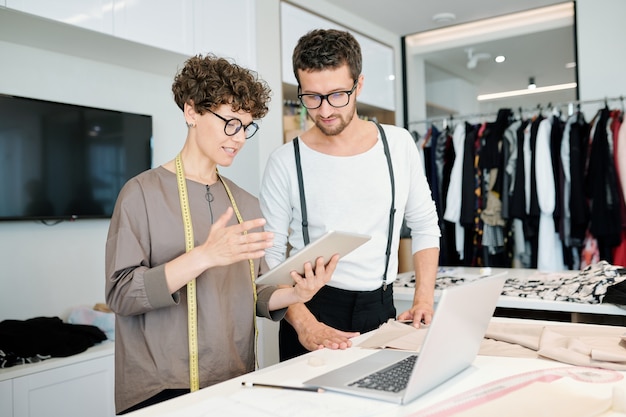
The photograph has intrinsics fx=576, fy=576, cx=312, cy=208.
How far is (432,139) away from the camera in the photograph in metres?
4.61

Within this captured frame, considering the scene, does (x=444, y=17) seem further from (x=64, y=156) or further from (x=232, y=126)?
(x=232, y=126)

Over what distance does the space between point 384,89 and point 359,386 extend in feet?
13.5

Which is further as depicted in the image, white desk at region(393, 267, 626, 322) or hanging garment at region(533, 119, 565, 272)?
hanging garment at region(533, 119, 565, 272)

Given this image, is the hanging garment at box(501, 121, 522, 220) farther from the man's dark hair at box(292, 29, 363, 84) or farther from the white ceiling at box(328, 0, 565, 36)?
the man's dark hair at box(292, 29, 363, 84)

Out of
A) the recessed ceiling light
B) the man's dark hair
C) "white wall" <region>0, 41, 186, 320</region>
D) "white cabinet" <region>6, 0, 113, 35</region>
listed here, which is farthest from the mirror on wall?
the man's dark hair

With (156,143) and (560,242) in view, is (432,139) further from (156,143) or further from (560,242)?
(156,143)

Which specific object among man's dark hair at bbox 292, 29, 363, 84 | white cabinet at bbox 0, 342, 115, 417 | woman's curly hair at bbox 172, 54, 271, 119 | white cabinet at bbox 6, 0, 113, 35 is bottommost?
white cabinet at bbox 0, 342, 115, 417

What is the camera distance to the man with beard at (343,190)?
179 centimetres

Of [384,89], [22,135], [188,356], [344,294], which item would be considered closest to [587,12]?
[384,89]

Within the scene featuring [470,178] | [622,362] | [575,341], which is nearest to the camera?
[622,362]

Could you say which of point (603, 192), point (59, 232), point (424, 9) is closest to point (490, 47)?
point (424, 9)

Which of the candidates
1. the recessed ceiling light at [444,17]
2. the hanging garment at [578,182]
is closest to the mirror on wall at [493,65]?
the recessed ceiling light at [444,17]

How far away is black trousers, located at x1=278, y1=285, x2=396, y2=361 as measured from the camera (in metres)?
1.84

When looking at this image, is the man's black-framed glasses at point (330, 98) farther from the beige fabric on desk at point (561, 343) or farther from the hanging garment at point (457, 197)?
the hanging garment at point (457, 197)
